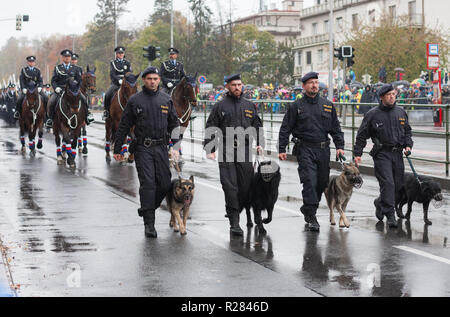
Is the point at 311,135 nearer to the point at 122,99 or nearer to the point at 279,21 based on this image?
the point at 122,99

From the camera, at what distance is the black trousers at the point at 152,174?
976 centimetres

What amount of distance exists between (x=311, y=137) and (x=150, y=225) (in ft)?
7.20

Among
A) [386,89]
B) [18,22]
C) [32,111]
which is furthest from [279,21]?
[386,89]

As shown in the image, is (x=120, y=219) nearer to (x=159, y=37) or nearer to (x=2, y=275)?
(x=2, y=275)

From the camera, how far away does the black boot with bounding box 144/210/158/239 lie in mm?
9672

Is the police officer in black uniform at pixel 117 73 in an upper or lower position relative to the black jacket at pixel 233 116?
upper

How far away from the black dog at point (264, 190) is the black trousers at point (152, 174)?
3.31 ft

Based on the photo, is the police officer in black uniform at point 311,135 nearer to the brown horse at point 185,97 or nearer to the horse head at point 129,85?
the horse head at point 129,85

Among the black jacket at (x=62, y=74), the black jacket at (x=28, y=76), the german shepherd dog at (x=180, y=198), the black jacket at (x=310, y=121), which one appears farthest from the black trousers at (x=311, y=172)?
the black jacket at (x=28, y=76)

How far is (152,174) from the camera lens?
977 centimetres

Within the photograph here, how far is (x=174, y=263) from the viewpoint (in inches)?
320

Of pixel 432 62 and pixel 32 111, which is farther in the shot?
pixel 432 62
